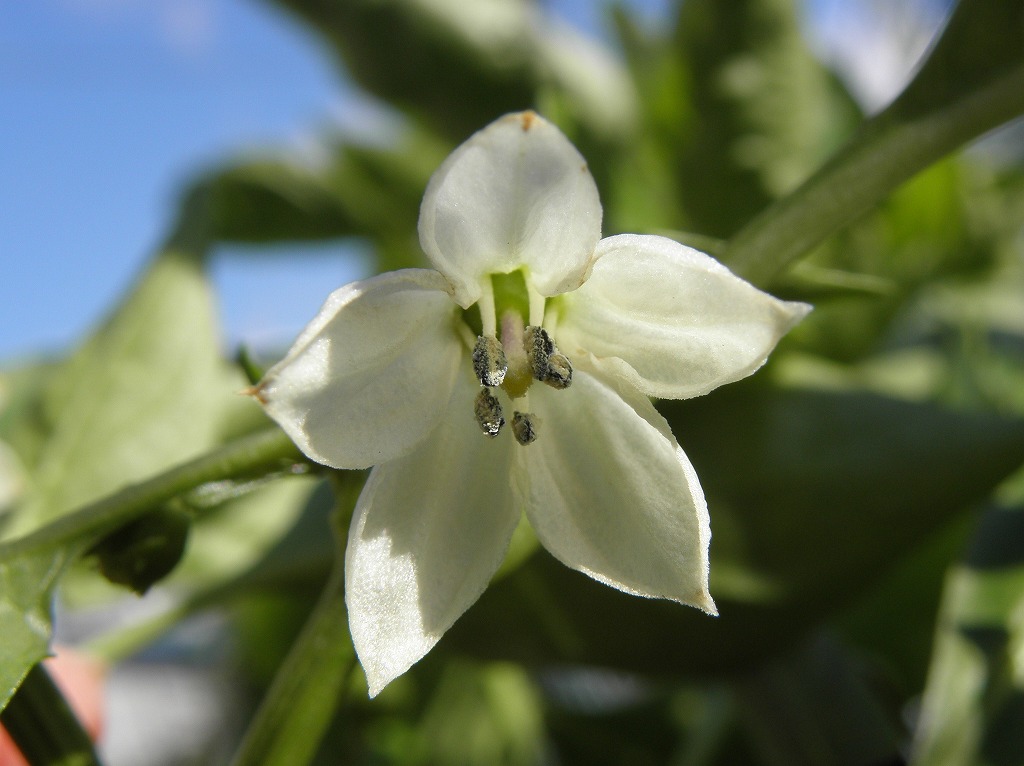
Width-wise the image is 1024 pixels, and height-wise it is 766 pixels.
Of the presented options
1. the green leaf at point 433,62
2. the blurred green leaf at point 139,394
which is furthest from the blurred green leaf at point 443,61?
the blurred green leaf at point 139,394

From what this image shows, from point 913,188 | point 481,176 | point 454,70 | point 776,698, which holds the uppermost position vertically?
point 481,176

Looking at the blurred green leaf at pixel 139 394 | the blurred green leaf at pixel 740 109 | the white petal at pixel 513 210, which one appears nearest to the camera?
the white petal at pixel 513 210

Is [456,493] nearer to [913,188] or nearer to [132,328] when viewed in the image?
[132,328]

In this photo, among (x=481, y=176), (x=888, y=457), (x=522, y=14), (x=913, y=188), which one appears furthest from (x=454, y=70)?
(x=481, y=176)

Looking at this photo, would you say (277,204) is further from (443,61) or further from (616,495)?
(616,495)

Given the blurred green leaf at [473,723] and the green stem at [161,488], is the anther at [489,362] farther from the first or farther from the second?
the blurred green leaf at [473,723]

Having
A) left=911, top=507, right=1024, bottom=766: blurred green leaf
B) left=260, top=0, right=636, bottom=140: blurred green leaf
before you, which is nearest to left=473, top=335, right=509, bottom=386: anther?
left=911, top=507, right=1024, bottom=766: blurred green leaf
